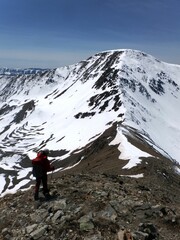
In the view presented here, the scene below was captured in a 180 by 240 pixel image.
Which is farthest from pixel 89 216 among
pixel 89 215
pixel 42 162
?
pixel 42 162

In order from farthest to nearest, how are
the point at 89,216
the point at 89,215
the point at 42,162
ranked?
the point at 42,162 → the point at 89,215 → the point at 89,216

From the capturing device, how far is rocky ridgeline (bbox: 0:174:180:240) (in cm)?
2075

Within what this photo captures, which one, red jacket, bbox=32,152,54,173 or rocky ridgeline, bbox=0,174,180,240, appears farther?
red jacket, bbox=32,152,54,173

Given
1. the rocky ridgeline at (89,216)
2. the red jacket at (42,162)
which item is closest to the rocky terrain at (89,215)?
the rocky ridgeline at (89,216)

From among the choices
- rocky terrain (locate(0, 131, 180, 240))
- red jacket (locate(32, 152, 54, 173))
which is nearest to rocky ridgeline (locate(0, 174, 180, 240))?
rocky terrain (locate(0, 131, 180, 240))

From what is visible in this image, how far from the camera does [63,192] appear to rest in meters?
26.5

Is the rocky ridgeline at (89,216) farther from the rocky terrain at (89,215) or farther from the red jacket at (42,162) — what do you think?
the red jacket at (42,162)

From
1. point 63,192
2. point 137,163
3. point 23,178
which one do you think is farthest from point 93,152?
point 63,192

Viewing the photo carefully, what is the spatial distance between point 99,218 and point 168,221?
4170 millimetres

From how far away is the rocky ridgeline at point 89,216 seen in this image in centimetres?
2075

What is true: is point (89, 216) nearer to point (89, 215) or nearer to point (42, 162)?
point (89, 215)

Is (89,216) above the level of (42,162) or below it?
below

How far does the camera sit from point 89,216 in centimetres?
2225

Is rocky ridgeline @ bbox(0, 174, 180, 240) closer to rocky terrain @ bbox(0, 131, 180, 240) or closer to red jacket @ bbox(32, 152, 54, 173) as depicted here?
rocky terrain @ bbox(0, 131, 180, 240)
